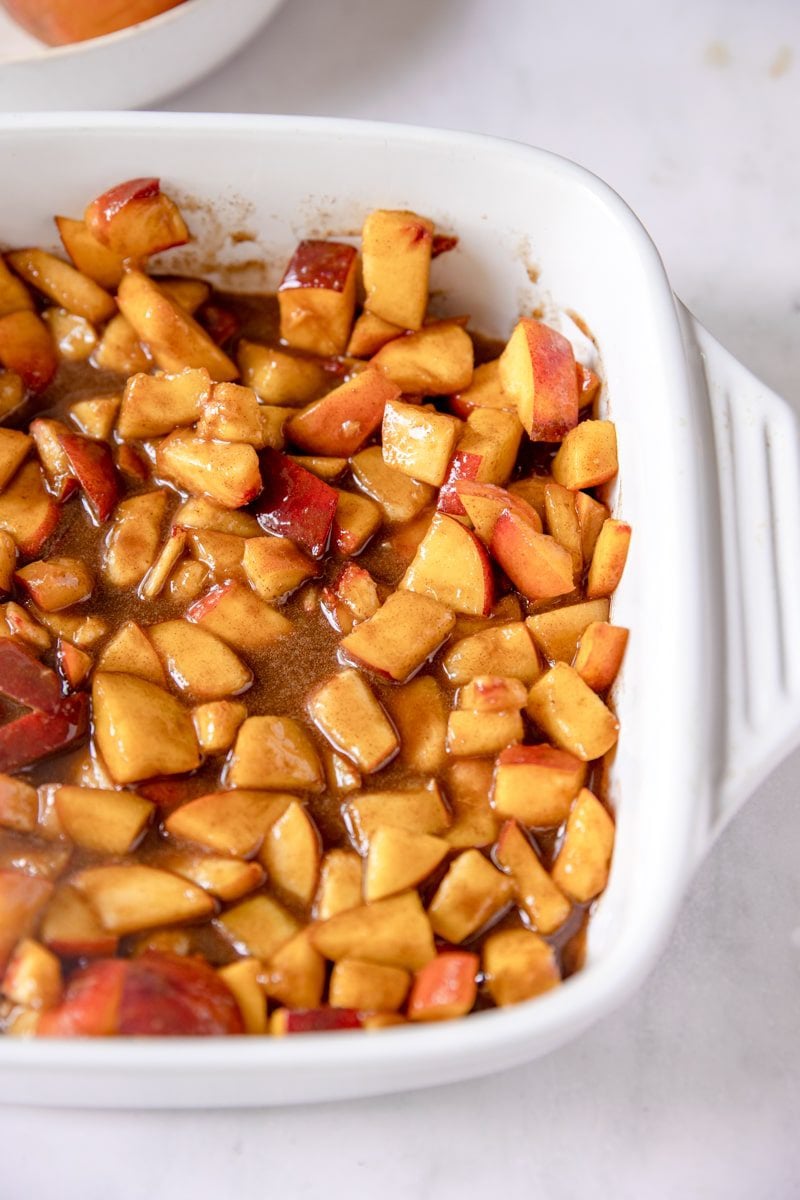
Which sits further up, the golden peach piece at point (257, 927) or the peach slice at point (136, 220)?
the peach slice at point (136, 220)

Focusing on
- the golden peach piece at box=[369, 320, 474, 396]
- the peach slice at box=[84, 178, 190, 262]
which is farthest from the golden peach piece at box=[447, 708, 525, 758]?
the peach slice at box=[84, 178, 190, 262]

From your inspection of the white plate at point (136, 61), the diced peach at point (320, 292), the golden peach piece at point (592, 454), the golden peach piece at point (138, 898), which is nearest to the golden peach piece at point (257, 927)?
the golden peach piece at point (138, 898)

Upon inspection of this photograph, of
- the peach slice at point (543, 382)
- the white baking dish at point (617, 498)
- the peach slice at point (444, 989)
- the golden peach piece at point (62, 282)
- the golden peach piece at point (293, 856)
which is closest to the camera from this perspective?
the white baking dish at point (617, 498)

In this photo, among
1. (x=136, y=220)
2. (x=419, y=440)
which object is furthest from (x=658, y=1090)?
(x=136, y=220)

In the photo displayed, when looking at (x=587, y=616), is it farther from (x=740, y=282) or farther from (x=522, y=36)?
(x=522, y=36)

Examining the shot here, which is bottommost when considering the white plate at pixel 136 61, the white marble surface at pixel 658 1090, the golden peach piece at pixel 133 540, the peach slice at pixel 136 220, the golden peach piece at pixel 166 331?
the white marble surface at pixel 658 1090

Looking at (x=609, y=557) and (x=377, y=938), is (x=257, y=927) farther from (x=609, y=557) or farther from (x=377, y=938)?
(x=609, y=557)

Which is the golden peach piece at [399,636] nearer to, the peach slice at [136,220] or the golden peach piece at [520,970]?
the golden peach piece at [520,970]
